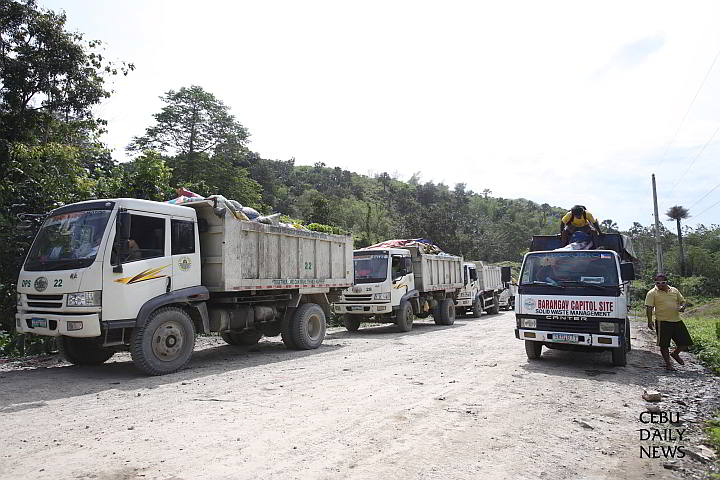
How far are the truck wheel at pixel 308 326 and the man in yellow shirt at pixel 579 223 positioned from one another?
212 inches

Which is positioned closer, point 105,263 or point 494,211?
point 105,263

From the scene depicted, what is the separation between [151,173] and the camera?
476 inches

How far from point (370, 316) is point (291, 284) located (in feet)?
15.2

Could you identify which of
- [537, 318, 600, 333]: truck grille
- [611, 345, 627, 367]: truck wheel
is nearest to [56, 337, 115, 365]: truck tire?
[537, 318, 600, 333]: truck grille

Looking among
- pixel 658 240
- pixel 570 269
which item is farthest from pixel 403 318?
pixel 658 240

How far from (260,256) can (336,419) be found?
458cm

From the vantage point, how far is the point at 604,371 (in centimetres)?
744

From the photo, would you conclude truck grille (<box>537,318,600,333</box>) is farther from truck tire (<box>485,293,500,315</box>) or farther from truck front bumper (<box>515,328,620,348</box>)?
truck tire (<box>485,293,500,315</box>)

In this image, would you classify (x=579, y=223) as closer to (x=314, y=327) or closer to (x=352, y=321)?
(x=314, y=327)

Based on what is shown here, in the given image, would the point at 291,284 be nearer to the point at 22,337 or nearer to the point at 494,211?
the point at 22,337

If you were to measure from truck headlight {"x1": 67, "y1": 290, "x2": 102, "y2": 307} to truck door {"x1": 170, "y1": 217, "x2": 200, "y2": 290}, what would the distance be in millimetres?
1159

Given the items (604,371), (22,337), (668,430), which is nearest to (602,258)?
(604,371)

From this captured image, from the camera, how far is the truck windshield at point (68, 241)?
6.61m

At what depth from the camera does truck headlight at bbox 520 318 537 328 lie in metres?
7.80
